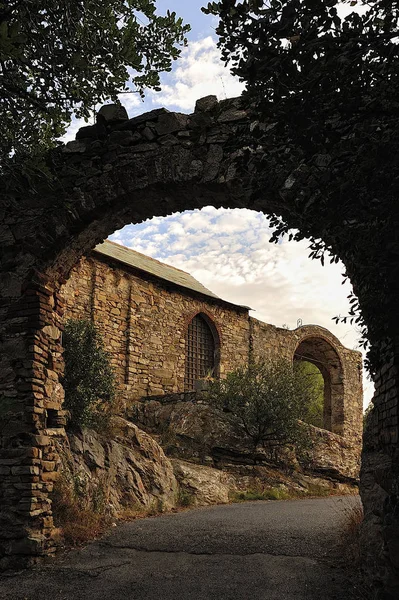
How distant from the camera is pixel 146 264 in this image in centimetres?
1722

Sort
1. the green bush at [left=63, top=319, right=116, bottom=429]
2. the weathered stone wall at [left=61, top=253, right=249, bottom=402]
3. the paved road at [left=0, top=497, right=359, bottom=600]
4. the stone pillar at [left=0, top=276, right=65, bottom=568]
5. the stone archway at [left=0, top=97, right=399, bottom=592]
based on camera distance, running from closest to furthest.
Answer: the paved road at [left=0, top=497, right=359, bottom=600] → the stone pillar at [left=0, top=276, right=65, bottom=568] → the stone archway at [left=0, top=97, right=399, bottom=592] → the green bush at [left=63, top=319, right=116, bottom=429] → the weathered stone wall at [left=61, top=253, right=249, bottom=402]

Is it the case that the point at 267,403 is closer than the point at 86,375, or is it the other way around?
the point at 86,375

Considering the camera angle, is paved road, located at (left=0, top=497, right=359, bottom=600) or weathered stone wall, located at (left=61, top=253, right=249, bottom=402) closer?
paved road, located at (left=0, top=497, right=359, bottom=600)

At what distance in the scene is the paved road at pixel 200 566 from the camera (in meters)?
4.61

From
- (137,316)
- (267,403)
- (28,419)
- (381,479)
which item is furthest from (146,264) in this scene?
(381,479)

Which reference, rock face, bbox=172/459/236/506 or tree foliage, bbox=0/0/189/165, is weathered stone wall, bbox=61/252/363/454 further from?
tree foliage, bbox=0/0/189/165

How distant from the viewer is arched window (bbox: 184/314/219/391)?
56.6 feet

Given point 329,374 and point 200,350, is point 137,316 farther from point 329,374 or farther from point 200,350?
point 329,374

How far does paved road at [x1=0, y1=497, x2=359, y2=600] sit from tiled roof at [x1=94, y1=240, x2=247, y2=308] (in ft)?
29.2

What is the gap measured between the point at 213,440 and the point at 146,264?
22.4 feet

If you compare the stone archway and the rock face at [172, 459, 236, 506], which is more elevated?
the stone archway

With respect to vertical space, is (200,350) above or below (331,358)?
below

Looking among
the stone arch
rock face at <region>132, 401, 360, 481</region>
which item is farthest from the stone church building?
rock face at <region>132, 401, 360, 481</region>

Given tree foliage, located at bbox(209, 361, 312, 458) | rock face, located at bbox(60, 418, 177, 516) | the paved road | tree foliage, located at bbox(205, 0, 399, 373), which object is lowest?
the paved road
